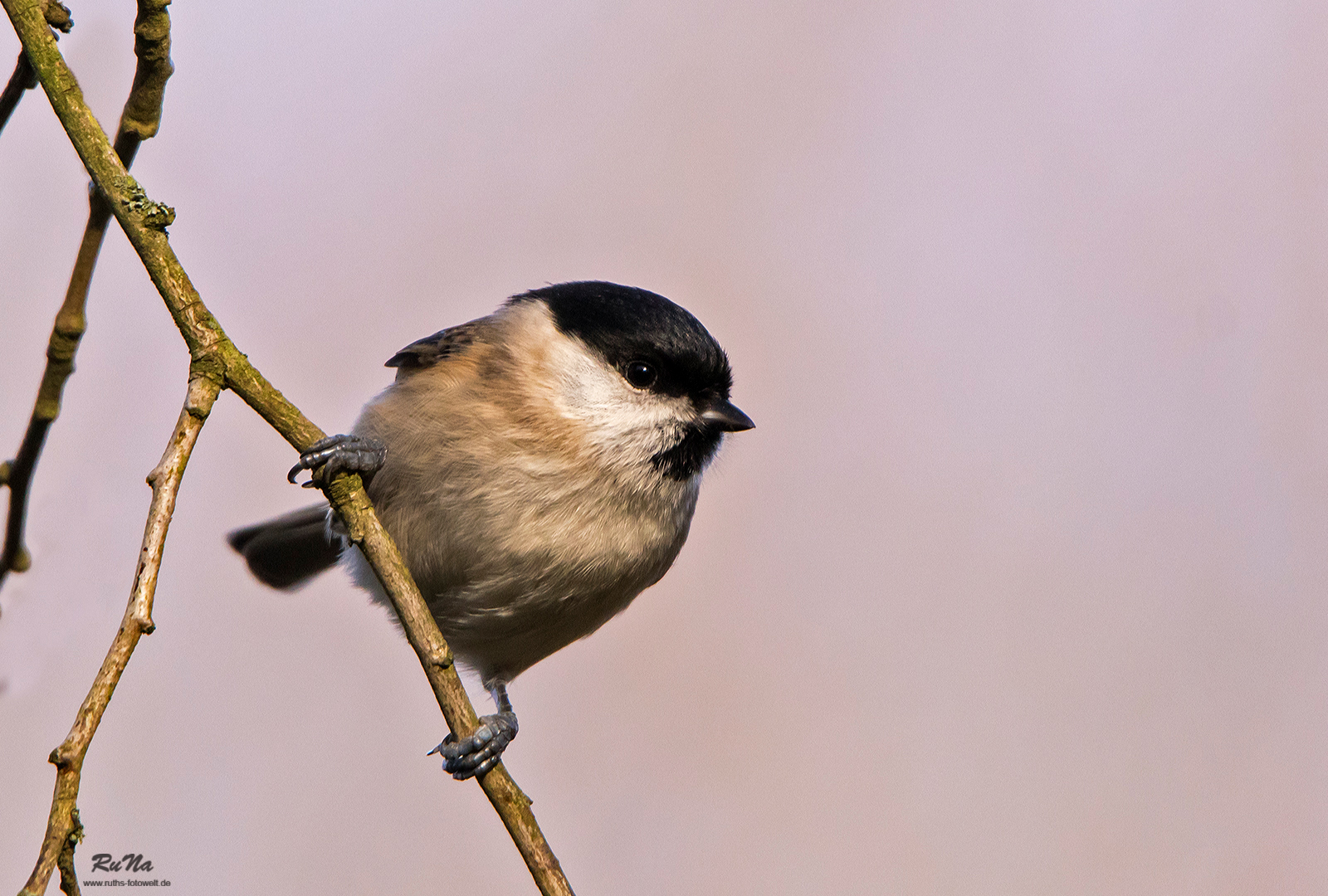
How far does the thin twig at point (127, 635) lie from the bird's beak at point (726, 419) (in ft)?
2.60

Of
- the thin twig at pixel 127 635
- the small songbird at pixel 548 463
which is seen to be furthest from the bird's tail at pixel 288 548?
the thin twig at pixel 127 635

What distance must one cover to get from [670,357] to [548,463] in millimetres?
242

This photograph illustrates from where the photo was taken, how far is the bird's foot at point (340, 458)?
117cm

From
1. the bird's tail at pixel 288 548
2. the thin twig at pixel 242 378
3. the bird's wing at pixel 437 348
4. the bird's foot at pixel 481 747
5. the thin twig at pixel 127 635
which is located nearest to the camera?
the thin twig at pixel 127 635

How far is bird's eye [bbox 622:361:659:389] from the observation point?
1.65 metres

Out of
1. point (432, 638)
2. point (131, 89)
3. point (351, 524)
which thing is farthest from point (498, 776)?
point (131, 89)

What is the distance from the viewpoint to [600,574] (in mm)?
1615

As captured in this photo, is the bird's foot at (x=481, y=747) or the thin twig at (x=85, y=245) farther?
the bird's foot at (x=481, y=747)

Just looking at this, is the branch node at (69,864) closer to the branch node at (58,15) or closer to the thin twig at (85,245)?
the thin twig at (85,245)

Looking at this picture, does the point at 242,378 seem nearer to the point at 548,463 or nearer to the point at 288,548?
the point at 548,463

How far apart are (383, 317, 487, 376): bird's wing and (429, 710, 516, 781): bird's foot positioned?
1.91ft

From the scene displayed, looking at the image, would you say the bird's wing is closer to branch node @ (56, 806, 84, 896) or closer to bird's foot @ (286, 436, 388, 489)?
bird's foot @ (286, 436, 388, 489)

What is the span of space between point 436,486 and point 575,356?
0.29 metres

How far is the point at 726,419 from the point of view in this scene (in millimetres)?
1646
